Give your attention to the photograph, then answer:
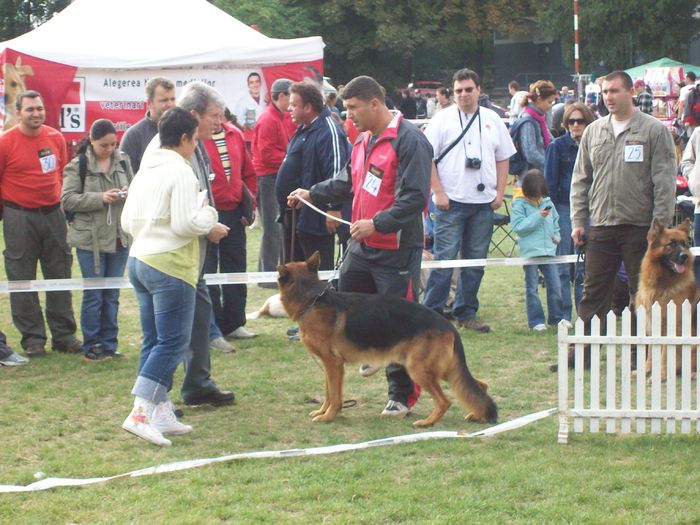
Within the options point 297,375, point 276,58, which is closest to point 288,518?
point 297,375

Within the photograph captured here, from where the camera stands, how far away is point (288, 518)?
4320 mm

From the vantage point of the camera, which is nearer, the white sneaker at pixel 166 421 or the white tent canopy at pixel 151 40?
the white sneaker at pixel 166 421

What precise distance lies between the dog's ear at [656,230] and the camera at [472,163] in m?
2.30

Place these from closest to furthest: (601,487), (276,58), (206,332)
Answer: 1. (601,487)
2. (206,332)
3. (276,58)

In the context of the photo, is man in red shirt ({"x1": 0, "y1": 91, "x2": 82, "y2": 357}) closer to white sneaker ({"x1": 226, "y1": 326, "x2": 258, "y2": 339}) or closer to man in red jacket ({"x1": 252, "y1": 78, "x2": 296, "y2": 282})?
white sneaker ({"x1": 226, "y1": 326, "x2": 258, "y2": 339})

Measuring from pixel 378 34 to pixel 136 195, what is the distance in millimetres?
44425

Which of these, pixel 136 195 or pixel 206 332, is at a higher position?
pixel 136 195

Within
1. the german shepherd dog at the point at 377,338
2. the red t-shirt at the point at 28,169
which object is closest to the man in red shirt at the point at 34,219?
the red t-shirt at the point at 28,169

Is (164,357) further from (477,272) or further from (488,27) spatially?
(488,27)

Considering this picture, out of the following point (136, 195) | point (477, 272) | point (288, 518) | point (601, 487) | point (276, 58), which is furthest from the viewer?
point (276, 58)

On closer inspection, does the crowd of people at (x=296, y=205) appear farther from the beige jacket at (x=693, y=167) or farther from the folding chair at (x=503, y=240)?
the folding chair at (x=503, y=240)

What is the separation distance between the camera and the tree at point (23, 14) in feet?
138

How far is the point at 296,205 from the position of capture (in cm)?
712

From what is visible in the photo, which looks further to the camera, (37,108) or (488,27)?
(488,27)
